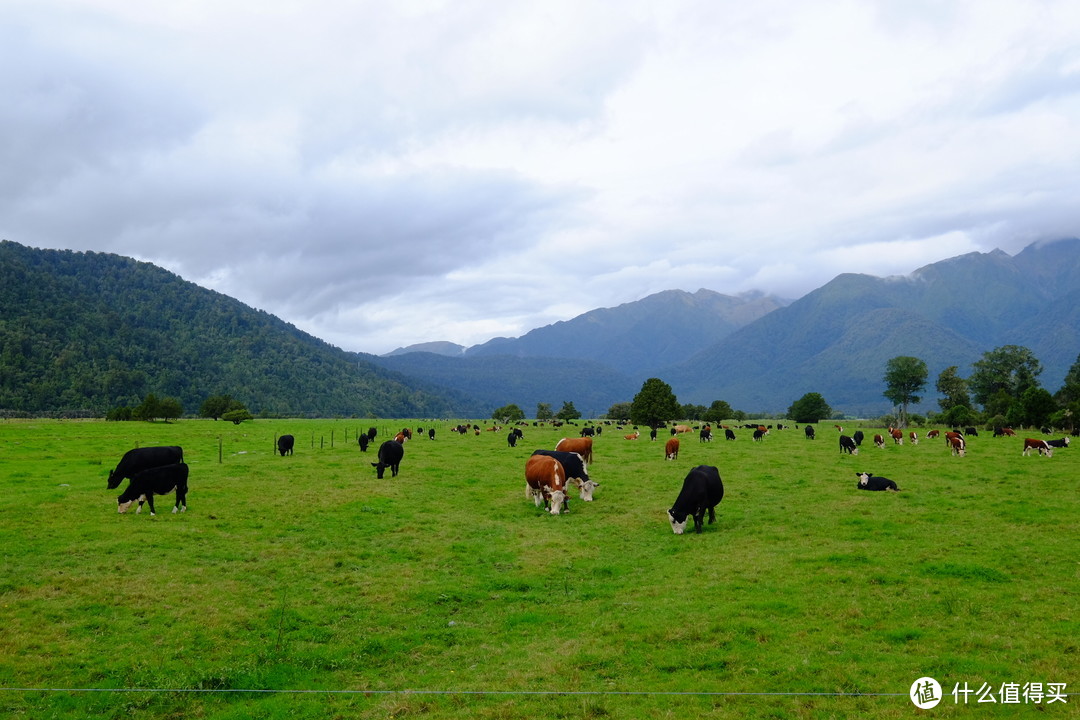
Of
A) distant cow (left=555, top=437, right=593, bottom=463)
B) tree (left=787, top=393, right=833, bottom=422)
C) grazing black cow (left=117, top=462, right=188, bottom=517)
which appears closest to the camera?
grazing black cow (left=117, top=462, right=188, bottom=517)

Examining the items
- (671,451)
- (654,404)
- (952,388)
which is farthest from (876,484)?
(952,388)

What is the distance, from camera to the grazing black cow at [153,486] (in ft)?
60.8

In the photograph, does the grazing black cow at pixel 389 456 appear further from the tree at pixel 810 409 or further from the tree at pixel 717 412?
the tree at pixel 810 409

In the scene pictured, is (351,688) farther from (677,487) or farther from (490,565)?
(677,487)

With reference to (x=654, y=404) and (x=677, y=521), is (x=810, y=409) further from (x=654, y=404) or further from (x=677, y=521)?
(x=677, y=521)

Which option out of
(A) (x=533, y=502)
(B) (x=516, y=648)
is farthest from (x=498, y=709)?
(A) (x=533, y=502)

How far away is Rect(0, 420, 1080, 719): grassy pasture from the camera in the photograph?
26.3 feet

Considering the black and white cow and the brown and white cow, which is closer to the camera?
the brown and white cow

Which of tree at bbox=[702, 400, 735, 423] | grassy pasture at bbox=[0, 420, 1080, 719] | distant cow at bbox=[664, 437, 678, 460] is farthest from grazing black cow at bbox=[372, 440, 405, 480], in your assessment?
tree at bbox=[702, 400, 735, 423]

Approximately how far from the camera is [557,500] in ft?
66.2

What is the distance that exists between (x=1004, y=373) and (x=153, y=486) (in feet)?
367

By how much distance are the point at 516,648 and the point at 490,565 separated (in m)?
4.66

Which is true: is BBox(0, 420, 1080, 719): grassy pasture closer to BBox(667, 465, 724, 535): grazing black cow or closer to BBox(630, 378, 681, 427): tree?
BBox(667, 465, 724, 535): grazing black cow

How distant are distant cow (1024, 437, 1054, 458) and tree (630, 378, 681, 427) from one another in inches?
1710
